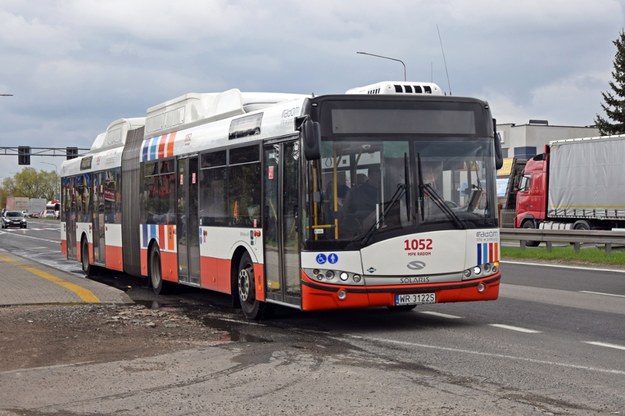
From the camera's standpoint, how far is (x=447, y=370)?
914 centimetres

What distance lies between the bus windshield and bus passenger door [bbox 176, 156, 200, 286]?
13.9 feet

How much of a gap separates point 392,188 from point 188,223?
5.08 m

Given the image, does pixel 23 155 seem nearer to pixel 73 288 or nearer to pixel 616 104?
pixel 616 104

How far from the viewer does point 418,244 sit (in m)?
11.9

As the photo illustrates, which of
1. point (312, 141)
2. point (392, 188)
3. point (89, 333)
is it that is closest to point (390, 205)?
point (392, 188)

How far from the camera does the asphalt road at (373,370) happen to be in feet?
25.1

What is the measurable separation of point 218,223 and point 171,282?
3647 mm

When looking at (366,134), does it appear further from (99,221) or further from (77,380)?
(99,221)

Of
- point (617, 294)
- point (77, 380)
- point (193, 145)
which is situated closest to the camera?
point (77, 380)

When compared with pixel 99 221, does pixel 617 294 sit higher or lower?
lower

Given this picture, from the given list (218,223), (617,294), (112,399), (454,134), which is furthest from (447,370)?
(617,294)

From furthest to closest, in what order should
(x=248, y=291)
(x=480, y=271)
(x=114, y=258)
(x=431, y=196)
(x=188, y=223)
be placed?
(x=114, y=258) → (x=188, y=223) → (x=248, y=291) → (x=480, y=271) → (x=431, y=196)

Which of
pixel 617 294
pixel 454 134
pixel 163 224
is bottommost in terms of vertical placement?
pixel 617 294

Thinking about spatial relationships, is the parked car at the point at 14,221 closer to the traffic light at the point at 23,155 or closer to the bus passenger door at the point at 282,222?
the traffic light at the point at 23,155
